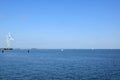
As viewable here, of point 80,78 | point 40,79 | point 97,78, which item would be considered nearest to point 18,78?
point 40,79

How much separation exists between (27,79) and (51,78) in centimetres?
551

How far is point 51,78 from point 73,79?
201 inches

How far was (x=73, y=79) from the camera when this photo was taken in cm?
4875

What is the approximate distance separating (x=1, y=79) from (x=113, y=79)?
24.7 m

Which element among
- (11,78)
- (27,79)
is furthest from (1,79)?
(27,79)

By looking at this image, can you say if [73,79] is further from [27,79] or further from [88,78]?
[27,79]

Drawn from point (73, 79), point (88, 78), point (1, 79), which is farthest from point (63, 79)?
point (1, 79)

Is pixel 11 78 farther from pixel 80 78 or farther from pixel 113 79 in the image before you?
pixel 113 79

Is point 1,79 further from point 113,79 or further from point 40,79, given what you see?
point 113,79

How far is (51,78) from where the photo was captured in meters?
50.2

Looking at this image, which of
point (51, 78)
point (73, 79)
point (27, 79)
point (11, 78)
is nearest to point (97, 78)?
point (73, 79)

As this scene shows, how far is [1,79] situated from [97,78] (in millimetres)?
21570

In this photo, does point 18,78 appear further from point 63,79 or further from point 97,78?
point 97,78

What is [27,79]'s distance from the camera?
4828 cm
